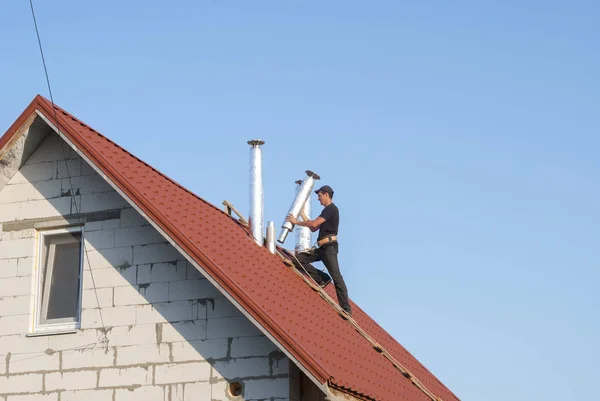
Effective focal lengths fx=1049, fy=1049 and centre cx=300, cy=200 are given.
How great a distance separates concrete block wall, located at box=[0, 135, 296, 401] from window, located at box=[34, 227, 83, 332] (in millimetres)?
144

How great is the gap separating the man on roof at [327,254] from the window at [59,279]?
3425 millimetres

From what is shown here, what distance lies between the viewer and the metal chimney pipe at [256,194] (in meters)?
14.4

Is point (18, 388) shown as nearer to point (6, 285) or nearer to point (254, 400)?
point (6, 285)

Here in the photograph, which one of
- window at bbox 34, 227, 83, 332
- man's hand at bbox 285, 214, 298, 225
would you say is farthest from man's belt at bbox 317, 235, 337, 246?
window at bbox 34, 227, 83, 332

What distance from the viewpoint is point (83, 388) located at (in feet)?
38.8

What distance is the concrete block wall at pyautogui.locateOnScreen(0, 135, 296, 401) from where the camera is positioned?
11.4m

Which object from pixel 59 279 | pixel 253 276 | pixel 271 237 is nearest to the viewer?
pixel 253 276

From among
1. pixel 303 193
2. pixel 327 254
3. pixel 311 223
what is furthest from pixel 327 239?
pixel 303 193

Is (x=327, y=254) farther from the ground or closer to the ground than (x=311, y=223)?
closer to the ground

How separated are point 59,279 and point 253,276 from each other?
2.43 meters

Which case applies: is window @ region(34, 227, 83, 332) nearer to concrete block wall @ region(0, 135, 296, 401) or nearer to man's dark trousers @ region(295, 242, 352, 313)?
concrete block wall @ region(0, 135, 296, 401)

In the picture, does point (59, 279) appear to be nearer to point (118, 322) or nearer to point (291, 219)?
point (118, 322)

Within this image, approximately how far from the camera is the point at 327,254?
14.8m

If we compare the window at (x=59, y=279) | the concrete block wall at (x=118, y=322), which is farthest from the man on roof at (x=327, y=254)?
the window at (x=59, y=279)
